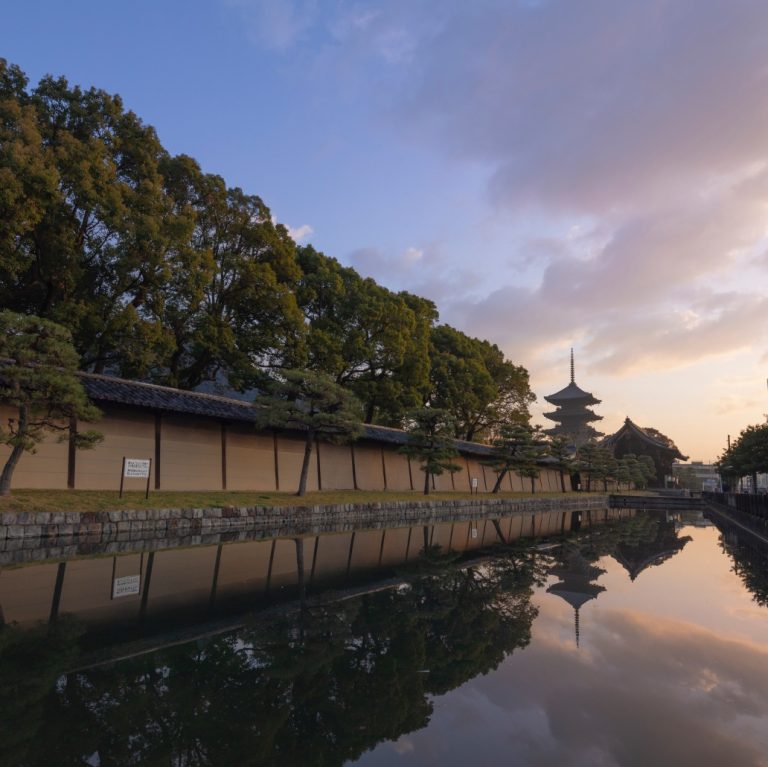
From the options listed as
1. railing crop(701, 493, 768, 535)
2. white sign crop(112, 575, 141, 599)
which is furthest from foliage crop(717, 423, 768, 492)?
white sign crop(112, 575, 141, 599)

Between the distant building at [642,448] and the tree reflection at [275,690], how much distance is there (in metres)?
64.1

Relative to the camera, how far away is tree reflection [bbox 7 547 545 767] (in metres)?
3.79

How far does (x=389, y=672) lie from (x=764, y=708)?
321 cm

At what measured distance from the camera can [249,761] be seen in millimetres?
3613

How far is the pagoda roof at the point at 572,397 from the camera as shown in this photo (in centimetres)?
7625

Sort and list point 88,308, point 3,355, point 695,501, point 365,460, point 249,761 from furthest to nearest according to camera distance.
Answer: point 695,501, point 365,460, point 88,308, point 3,355, point 249,761

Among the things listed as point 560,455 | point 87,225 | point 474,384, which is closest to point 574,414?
point 560,455

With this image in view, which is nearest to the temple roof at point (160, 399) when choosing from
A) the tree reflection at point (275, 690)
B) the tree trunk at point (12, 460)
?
the tree trunk at point (12, 460)

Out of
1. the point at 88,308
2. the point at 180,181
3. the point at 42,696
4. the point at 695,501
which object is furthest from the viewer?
the point at 695,501

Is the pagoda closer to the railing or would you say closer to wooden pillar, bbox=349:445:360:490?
the railing

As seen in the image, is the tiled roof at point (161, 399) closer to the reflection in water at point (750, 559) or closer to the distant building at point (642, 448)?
the reflection in water at point (750, 559)

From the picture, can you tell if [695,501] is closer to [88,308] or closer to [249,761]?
[88,308]

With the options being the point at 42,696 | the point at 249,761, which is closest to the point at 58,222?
the point at 42,696

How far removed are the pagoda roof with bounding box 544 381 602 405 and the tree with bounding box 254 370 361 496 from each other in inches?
2368
